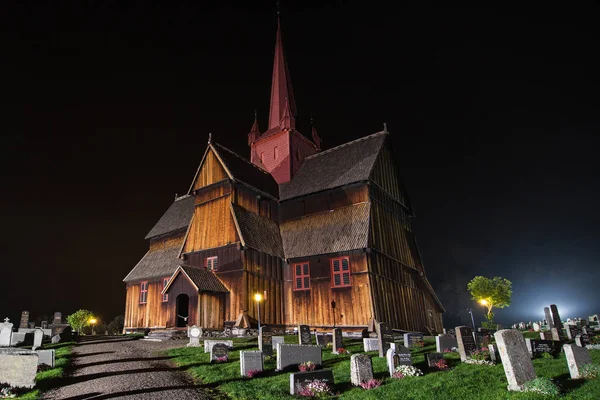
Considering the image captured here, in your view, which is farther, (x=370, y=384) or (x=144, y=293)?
(x=144, y=293)

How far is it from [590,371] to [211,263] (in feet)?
76.0

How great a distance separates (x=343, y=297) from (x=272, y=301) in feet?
16.5

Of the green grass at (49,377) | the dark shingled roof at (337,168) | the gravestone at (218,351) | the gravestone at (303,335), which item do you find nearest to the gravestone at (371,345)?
the gravestone at (303,335)

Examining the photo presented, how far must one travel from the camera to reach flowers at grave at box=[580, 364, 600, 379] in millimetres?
11086

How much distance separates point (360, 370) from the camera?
40.3ft

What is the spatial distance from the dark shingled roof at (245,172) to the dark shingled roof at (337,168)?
1.18 meters

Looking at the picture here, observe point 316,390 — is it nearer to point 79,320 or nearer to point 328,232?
point 328,232

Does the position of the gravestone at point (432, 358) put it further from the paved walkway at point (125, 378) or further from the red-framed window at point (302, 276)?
the red-framed window at point (302, 276)

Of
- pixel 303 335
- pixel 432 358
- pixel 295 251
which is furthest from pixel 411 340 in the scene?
pixel 295 251

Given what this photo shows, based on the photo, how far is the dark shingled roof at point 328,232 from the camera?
27.7m

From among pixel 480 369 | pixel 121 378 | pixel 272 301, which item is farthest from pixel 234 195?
pixel 480 369

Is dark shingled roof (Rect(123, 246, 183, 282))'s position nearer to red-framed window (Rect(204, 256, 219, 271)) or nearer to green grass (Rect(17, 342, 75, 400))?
red-framed window (Rect(204, 256, 219, 271))

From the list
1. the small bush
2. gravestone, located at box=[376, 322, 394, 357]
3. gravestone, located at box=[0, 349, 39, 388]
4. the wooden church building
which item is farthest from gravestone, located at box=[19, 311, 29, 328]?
the small bush

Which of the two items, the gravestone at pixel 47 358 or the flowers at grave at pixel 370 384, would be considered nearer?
the flowers at grave at pixel 370 384
